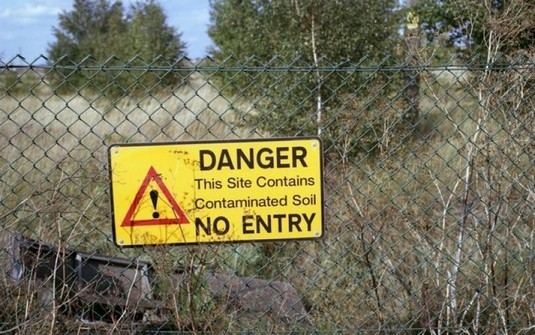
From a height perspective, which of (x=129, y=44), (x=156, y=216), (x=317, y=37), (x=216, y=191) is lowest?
(x=156, y=216)

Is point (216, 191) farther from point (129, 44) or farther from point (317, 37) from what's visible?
point (129, 44)

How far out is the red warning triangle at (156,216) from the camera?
345cm

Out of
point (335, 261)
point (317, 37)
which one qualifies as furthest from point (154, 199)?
point (317, 37)

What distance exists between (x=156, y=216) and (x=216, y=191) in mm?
285

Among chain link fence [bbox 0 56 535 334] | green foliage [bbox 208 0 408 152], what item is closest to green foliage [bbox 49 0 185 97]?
green foliage [bbox 208 0 408 152]

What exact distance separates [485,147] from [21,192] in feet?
12.7

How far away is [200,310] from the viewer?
388 cm

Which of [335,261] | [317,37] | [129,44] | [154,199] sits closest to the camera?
[154,199]

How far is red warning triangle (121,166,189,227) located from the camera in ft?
11.3

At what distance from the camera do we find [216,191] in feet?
11.5

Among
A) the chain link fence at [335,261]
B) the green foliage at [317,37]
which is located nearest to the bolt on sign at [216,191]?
the chain link fence at [335,261]

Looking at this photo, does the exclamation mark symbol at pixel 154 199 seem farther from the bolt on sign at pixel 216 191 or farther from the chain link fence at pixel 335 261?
the chain link fence at pixel 335 261

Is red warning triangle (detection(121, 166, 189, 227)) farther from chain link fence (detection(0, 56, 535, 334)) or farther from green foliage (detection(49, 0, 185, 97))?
green foliage (detection(49, 0, 185, 97))

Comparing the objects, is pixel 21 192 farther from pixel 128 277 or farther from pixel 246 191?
pixel 246 191
